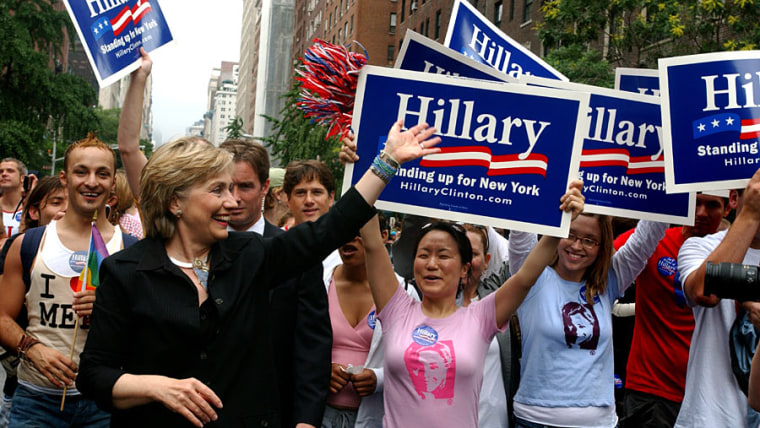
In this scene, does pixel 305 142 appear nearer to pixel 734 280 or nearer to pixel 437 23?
pixel 437 23

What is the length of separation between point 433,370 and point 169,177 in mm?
1517

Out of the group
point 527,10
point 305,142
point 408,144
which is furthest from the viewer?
point 527,10

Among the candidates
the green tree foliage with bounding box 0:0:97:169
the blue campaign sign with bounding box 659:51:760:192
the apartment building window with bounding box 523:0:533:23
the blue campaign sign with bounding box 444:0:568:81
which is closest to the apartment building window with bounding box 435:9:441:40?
the apartment building window with bounding box 523:0:533:23

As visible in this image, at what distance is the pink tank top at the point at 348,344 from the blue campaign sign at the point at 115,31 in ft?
6.04

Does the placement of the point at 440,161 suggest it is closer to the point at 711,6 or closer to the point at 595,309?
the point at 595,309

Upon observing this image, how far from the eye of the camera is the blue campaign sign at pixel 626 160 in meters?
3.78

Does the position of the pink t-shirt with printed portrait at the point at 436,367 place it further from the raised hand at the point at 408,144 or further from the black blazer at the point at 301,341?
the raised hand at the point at 408,144

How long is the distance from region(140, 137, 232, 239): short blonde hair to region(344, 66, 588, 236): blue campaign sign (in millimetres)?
756


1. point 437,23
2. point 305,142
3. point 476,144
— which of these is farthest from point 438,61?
point 437,23

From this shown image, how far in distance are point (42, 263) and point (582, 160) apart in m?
2.81

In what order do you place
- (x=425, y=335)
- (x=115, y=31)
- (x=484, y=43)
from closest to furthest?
(x=425, y=335), (x=115, y=31), (x=484, y=43)

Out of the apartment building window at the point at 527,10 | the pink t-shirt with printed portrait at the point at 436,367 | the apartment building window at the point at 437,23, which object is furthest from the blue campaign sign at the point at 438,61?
the apartment building window at the point at 437,23

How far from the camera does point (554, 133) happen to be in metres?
3.38

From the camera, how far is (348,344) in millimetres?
3906
